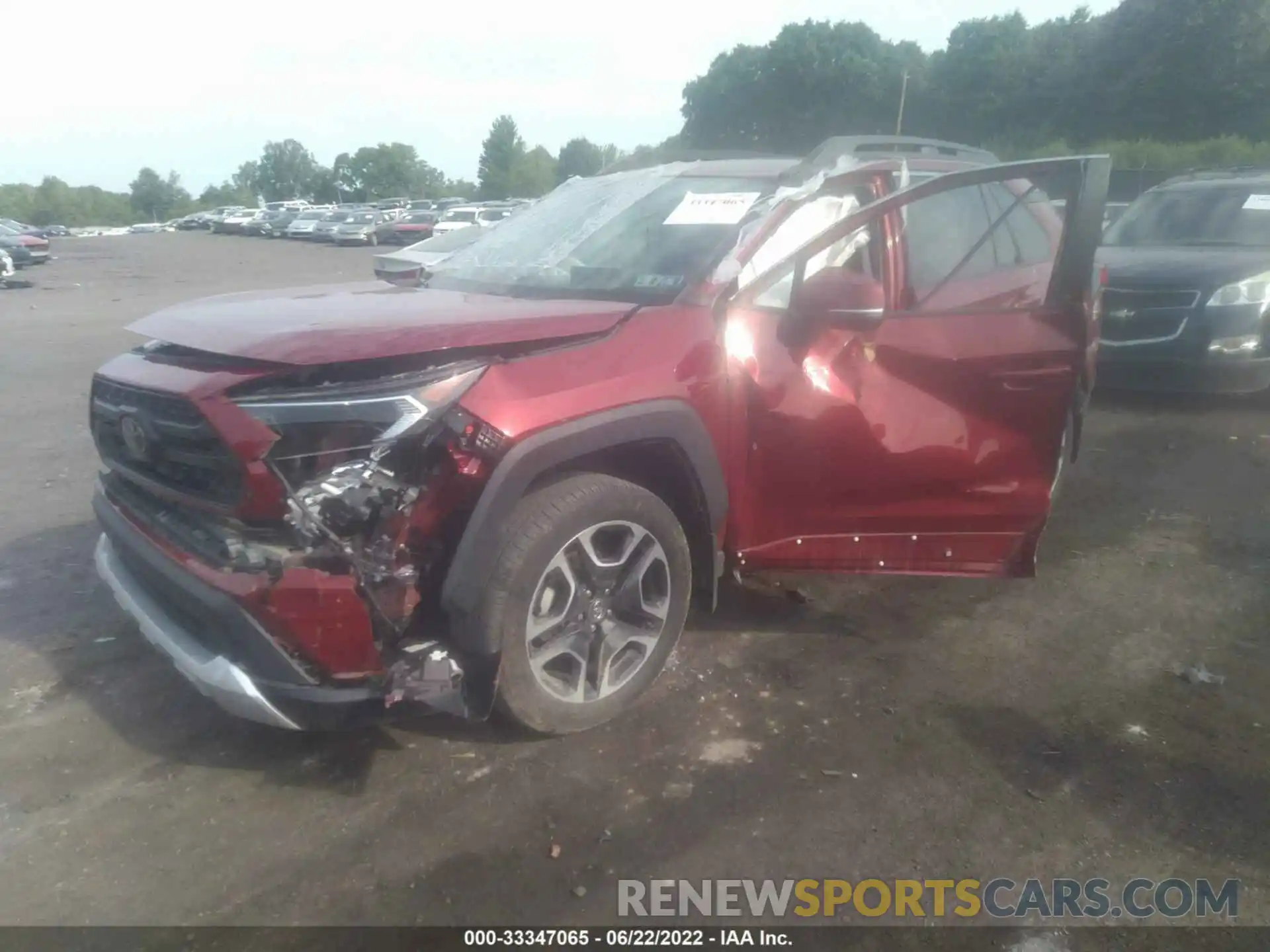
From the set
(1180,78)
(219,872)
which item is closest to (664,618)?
(219,872)

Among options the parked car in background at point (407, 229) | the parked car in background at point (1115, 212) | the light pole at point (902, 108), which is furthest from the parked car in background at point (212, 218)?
the parked car in background at point (1115, 212)

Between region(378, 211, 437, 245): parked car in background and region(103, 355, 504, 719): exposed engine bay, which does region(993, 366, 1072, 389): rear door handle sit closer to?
region(103, 355, 504, 719): exposed engine bay

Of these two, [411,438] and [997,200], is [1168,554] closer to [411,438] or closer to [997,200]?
[997,200]

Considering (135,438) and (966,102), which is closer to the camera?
(135,438)

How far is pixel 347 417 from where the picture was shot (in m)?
2.58

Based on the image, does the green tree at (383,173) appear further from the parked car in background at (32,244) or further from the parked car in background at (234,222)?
the parked car in background at (32,244)

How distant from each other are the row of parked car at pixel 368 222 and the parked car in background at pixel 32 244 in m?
11.3

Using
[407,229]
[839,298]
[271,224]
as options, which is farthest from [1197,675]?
[271,224]

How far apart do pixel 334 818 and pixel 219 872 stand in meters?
0.33

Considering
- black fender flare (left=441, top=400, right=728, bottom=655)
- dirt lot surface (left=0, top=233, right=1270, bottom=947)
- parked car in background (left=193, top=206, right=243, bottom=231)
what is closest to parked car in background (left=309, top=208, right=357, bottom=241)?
parked car in background (left=193, top=206, right=243, bottom=231)

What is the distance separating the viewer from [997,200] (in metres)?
4.25

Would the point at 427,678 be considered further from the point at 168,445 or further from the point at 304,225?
the point at 304,225

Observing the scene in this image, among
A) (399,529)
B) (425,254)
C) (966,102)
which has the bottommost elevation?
(399,529)

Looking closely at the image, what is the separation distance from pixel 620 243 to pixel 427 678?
188cm
